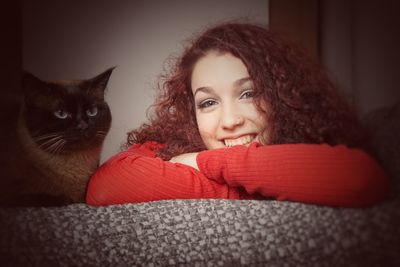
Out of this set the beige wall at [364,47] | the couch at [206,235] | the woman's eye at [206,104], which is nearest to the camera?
the couch at [206,235]

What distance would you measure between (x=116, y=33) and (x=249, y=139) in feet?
1.12

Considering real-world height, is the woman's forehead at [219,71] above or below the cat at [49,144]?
above

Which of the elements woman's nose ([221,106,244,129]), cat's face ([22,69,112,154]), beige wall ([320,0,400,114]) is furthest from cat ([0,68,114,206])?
beige wall ([320,0,400,114])

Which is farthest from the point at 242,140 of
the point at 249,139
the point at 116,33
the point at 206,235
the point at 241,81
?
the point at 116,33

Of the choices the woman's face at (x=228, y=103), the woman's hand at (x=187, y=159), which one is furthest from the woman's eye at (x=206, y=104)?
the woman's hand at (x=187, y=159)

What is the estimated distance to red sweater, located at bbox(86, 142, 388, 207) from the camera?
1.79 feet

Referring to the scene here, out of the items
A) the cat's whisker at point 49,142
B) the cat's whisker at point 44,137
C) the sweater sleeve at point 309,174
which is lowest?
the sweater sleeve at point 309,174

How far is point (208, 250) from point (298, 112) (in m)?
0.33

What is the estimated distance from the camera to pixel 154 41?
750 mm

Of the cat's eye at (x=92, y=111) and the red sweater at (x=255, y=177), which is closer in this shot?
the red sweater at (x=255, y=177)

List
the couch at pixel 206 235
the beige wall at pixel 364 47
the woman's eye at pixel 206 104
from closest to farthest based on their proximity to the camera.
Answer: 1. the couch at pixel 206 235
2. the beige wall at pixel 364 47
3. the woman's eye at pixel 206 104

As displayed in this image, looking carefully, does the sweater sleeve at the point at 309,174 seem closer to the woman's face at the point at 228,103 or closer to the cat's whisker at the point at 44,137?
the woman's face at the point at 228,103

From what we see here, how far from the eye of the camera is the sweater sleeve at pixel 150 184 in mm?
644

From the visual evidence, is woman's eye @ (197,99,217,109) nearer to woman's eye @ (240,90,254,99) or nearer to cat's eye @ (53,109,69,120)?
woman's eye @ (240,90,254,99)
